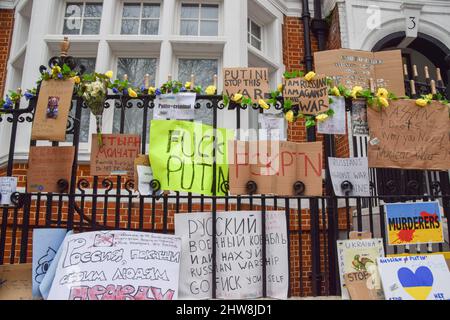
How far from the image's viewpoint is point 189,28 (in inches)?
241

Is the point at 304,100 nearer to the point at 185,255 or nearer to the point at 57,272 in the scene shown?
the point at 185,255

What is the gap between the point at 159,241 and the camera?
2.87 metres

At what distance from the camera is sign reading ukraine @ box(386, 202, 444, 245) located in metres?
3.13

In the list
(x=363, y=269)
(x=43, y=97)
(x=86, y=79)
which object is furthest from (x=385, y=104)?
(x=43, y=97)

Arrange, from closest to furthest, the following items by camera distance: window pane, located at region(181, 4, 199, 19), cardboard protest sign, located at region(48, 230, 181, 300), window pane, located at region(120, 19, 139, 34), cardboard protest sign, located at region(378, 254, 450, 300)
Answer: cardboard protest sign, located at region(48, 230, 181, 300)
cardboard protest sign, located at region(378, 254, 450, 300)
window pane, located at region(120, 19, 139, 34)
window pane, located at region(181, 4, 199, 19)

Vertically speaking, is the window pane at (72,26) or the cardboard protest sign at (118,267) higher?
the window pane at (72,26)

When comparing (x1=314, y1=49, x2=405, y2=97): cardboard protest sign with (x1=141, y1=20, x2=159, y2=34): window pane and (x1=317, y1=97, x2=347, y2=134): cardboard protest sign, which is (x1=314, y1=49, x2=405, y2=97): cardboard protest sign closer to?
(x1=317, y1=97, x2=347, y2=134): cardboard protest sign

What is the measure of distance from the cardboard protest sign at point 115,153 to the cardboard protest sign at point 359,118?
76.0 inches

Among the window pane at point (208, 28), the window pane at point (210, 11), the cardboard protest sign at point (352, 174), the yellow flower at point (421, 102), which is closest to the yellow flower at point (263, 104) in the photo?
the cardboard protest sign at point (352, 174)

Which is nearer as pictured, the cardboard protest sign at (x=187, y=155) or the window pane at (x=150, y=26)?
the cardboard protest sign at (x=187, y=155)

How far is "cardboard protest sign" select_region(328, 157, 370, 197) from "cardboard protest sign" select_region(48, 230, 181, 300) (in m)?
1.42

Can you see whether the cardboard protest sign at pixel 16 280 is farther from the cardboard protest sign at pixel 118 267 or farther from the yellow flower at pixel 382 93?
the yellow flower at pixel 382 93

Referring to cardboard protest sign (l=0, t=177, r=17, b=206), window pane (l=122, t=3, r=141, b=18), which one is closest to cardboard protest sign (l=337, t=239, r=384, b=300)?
cardboard protest sign (l=0, t=177, r=17, b=206)

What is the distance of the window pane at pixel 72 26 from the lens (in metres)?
6.12
